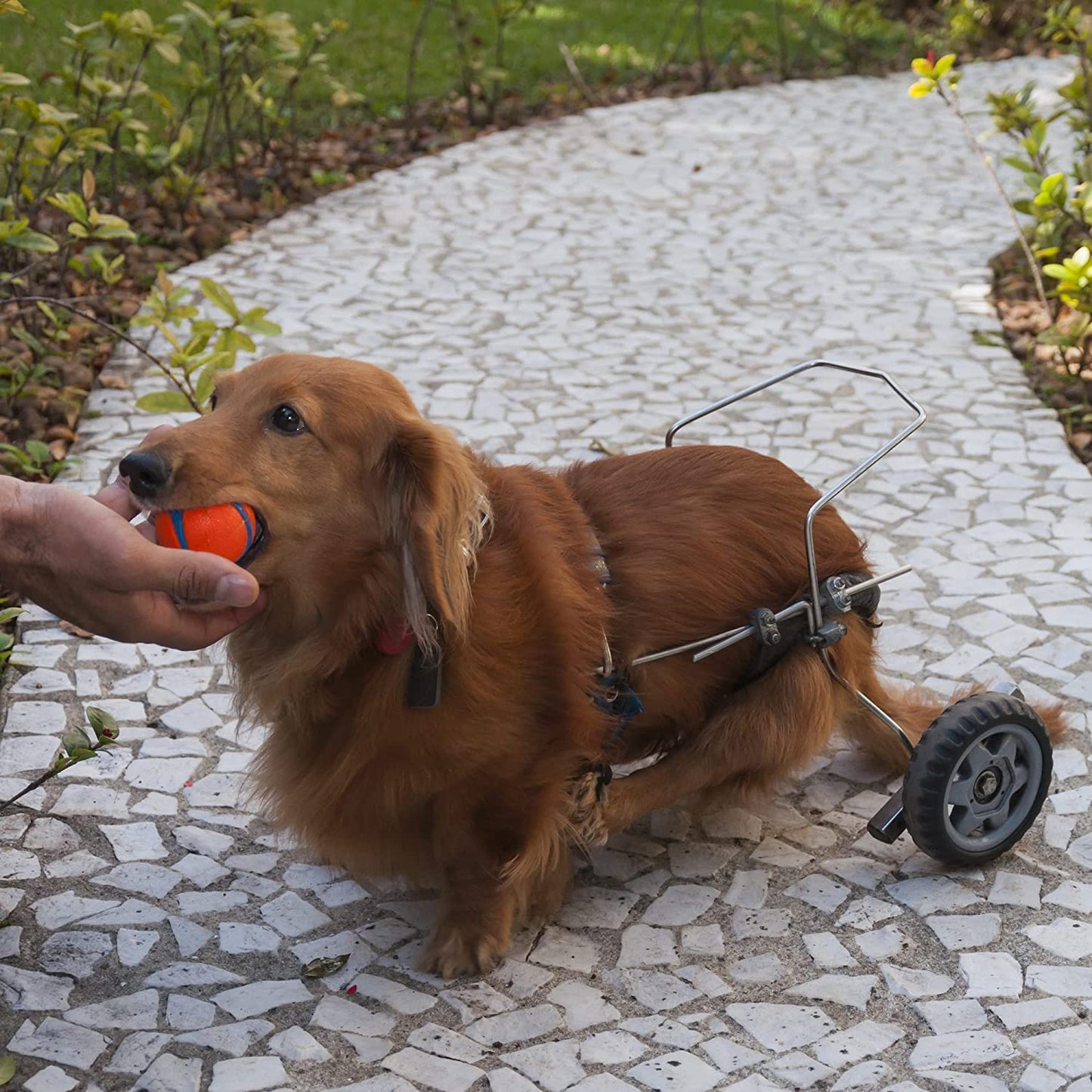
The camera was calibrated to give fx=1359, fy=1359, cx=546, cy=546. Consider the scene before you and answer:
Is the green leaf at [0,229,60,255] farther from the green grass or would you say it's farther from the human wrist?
the green grass

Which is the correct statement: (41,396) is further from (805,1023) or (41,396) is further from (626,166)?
(626,166)

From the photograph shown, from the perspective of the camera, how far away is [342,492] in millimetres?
2727

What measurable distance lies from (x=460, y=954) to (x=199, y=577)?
1051 millimetres

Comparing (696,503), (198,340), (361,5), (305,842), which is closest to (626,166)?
(361,5)

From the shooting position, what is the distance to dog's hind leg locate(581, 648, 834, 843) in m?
3.16

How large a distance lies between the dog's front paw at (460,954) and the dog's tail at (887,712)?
1048 millimetres

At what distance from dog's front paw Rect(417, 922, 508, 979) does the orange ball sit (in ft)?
3.22

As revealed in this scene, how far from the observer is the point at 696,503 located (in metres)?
3.21

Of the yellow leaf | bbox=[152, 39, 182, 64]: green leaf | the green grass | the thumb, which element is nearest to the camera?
the thumb

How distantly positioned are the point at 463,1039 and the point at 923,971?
99cm

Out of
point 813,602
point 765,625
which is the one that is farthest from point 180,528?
point 813,602

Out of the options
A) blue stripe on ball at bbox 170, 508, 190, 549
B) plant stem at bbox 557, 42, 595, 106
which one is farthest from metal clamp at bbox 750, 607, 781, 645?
plant stem at bbox 557, 42, 595, 106

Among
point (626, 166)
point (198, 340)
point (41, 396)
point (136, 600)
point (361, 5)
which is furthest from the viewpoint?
point (361, 5)

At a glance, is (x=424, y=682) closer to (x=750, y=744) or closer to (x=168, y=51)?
(x=750, y=744)
